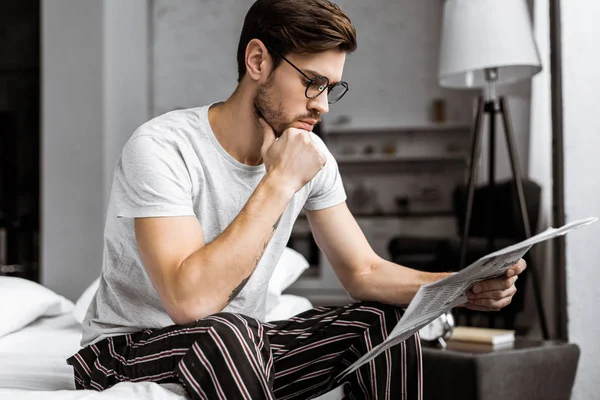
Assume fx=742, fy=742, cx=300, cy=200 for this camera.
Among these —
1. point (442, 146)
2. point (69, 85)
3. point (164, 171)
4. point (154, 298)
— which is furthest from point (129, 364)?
point (442, 146)

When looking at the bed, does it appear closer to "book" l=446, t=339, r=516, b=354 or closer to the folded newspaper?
the folded newspaper

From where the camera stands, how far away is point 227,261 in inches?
51.2

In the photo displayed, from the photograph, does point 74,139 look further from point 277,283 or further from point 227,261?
point 227,261

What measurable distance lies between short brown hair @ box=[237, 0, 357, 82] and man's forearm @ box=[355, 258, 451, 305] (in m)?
0.49

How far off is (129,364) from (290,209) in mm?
492

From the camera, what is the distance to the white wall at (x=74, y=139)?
4.49 m

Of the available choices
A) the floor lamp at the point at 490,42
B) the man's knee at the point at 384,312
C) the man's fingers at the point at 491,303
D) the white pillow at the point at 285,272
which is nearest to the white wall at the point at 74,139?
the white pillow at the point at 285,272

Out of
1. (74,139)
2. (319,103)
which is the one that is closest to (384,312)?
(319,103)

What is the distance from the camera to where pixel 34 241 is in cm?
584

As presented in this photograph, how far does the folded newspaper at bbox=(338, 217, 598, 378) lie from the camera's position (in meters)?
1.25

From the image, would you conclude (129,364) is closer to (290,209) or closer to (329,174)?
(290,209)

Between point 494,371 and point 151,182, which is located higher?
point 151,182

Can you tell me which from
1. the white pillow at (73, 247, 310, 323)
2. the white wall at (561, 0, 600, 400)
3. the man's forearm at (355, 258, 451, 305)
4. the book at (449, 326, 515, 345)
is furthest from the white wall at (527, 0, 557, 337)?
the man's forearm at (355, 258, 451, 305)

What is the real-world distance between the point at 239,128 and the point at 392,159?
5.22 meters
